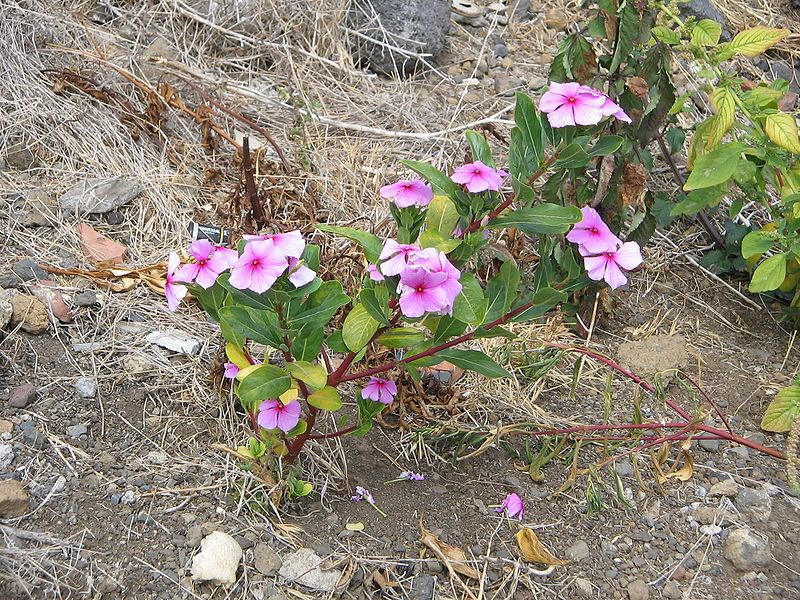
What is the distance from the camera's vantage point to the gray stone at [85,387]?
6.93ft

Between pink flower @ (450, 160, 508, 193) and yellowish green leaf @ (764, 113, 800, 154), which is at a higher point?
pink flower @ (450, 160, 508, 193)

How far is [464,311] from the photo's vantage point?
1.54m

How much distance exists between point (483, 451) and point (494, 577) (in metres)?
0.40

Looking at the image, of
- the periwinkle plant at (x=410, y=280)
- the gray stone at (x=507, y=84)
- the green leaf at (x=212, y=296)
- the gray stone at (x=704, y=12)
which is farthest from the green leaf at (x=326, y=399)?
the gray stone at (x=704, y=12)

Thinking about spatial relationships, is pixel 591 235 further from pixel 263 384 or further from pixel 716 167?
pixel 716 167

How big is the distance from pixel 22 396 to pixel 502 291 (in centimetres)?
119

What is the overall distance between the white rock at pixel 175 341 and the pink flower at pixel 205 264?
738 mm

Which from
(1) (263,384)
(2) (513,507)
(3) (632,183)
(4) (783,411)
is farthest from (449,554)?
(3) (632,183)

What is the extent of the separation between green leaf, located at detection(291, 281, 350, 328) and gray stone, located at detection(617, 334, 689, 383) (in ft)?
4.05

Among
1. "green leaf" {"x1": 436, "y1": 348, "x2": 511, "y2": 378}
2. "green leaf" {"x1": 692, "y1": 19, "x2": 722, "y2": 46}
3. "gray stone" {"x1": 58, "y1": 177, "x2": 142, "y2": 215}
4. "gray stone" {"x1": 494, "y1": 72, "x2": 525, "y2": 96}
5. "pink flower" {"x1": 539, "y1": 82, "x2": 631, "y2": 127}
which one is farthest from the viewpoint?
"gray stone" {"x1": 494, "y1": 72, "x2": 525, "y2": 96}

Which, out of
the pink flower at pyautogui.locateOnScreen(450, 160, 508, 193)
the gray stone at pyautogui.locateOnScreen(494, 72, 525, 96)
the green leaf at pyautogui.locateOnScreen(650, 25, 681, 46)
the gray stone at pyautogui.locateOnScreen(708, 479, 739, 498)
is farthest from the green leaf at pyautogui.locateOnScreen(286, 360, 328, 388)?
the gray stone at pyautogui.locateOnScreen(494, 72, 525, 96)

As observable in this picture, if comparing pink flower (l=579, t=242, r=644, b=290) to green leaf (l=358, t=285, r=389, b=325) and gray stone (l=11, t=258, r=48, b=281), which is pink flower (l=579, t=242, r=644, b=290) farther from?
gray stone (l=11, t=258, r=48, b=281)

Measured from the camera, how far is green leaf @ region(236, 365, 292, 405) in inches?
62.4

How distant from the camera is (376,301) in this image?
156 cm
